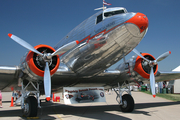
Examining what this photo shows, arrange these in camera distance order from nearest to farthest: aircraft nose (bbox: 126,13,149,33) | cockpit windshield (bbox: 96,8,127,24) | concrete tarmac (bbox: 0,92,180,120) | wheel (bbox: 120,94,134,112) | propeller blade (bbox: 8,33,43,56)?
aircraft nose (bbox: 126,13,149,33) → propeller blade (bbox: 8,33,43,56) → cockpit windshield (bbox: 96,8,127,24) → concrete tarmac (bbox: 0,92,180,120) → wheel (bbox: 120,94,134,112)

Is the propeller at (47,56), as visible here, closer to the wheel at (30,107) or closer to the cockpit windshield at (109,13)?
the wheel at (30,107)

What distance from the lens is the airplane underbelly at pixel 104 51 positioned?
6286 mm

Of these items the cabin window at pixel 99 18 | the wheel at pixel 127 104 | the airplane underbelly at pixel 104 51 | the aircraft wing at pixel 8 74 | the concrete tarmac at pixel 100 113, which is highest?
the cabin window at pixel 99 18

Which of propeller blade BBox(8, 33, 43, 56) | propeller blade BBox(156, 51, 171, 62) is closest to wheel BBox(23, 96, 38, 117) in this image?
propeller blade BBox(8, 33, 43, 56)

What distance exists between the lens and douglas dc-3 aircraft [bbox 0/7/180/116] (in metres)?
6.36

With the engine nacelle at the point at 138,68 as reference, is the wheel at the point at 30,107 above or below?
below

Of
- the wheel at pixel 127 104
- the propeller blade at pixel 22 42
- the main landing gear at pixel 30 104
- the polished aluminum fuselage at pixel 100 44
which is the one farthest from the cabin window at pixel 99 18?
the wheel at pixel 127 104

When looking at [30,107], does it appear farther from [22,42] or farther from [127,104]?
[127,104]

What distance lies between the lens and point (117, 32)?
248 inches

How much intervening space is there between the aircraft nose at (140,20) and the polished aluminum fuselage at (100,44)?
136mm

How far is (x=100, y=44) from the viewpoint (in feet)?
22.6

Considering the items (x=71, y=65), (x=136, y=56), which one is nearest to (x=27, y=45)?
(x=71, y=65)

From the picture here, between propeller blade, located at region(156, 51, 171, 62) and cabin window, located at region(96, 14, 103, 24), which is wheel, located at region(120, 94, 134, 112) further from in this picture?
cabin window, located at region(96, 14, 103, 24)

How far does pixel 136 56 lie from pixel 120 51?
272cm
